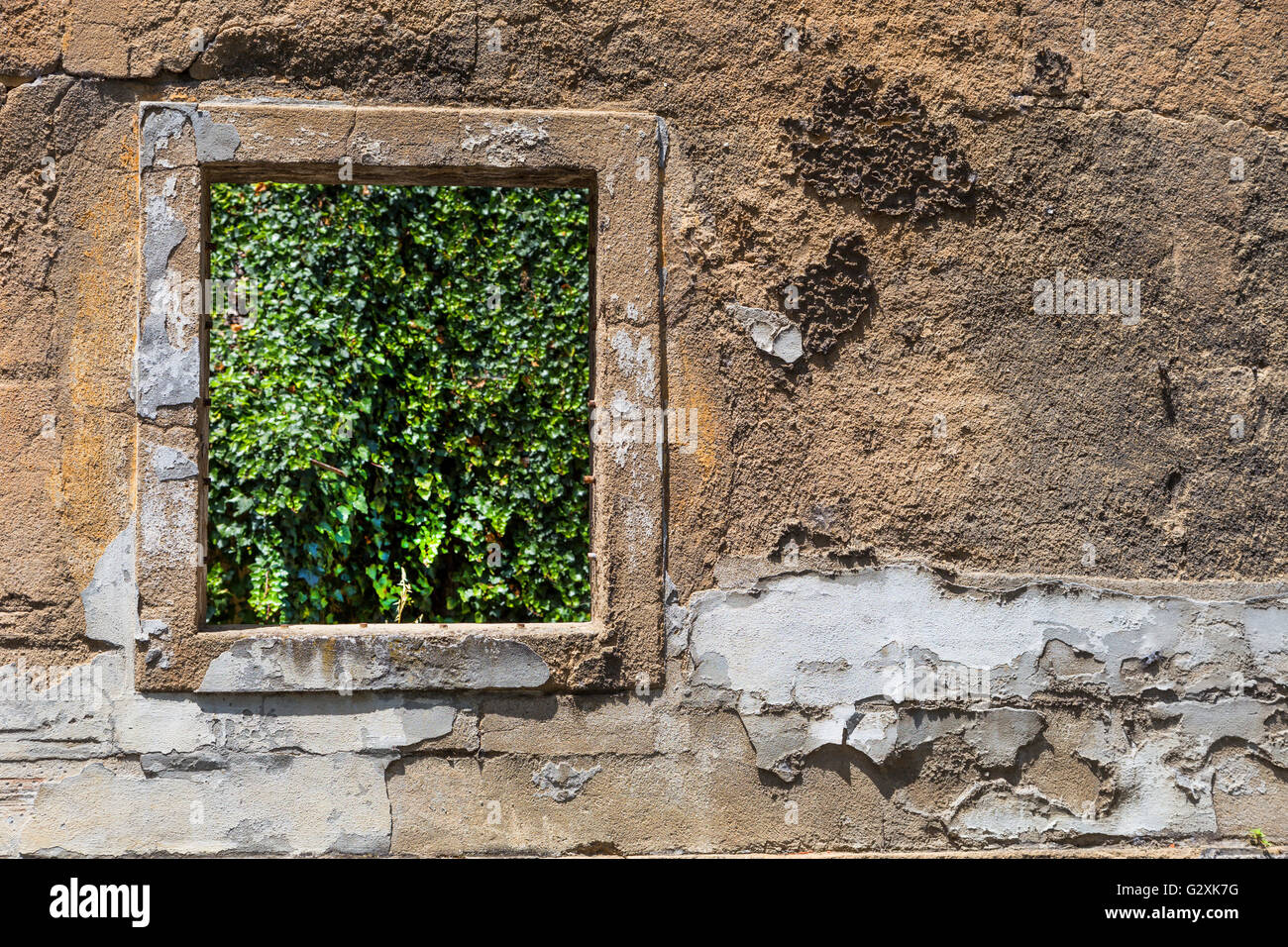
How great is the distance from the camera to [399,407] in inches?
185

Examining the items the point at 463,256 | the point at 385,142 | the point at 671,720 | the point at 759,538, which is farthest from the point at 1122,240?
the point at 463,256

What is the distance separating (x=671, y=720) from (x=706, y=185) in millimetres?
1433

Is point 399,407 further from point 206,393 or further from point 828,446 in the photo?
point 828,446

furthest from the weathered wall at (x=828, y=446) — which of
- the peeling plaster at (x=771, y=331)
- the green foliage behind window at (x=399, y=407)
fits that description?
the green foliage behind window at (x=399, y=407)

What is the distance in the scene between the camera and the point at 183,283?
2.66 m

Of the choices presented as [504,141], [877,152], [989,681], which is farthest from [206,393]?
[989,681]

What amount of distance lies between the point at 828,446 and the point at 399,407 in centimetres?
252

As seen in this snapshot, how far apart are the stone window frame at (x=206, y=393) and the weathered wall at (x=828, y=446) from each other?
0.06 metres

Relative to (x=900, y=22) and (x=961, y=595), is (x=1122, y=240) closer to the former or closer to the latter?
(x=900, y=22)

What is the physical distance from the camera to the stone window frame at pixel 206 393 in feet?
8.54

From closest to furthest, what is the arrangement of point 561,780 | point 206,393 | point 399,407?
point 561,780, point 206,393, point 399,407

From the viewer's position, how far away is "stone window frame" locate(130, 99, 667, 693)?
2602 mm

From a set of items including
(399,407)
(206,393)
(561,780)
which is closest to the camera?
(561,780)

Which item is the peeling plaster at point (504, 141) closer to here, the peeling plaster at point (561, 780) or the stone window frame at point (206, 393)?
the stone window frame at point (206, 393)
